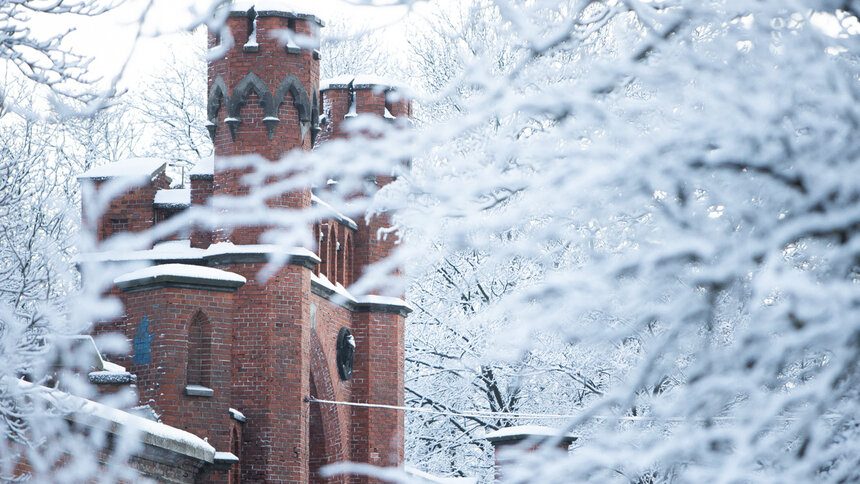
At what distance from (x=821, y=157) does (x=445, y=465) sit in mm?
18844

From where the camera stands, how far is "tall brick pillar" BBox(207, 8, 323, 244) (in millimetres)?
15555

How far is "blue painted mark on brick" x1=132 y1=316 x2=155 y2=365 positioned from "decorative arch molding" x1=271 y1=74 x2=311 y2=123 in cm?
327

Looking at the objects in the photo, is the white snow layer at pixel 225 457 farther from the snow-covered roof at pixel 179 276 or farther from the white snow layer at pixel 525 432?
the white snow layer at pixel 525 432

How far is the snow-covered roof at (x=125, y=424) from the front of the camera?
356 inches

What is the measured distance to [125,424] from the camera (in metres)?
10.6

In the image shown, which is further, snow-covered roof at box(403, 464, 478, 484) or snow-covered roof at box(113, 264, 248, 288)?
snow-covered roof at box(403, 464, 478, 484)

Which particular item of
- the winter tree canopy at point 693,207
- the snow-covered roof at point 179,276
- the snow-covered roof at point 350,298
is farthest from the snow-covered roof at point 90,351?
the winter tree canopy at point 693,207

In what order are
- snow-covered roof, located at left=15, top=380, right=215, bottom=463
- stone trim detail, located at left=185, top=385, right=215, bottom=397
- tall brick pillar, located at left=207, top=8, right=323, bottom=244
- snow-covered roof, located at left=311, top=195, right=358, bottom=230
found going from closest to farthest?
snow-covered roof, located at left=15, top=380, right=215, bottom=463, stone trim detail, located at left=185, top=385, right=215, bottom=397, tall brick pillar, located at left=207, top=8, right=323, bottom=244, snow-covered roof, located at left=311, top=195, right=358, bottom=230

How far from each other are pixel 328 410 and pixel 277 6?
5.30m

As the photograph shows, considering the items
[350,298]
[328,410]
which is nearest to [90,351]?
[328,410]

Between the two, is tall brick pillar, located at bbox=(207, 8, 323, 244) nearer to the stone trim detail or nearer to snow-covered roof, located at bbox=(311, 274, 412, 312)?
snow-covered roof, located at bbox=(311, 274, 412, 312)

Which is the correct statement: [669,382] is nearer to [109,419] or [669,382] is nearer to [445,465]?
[445,465]

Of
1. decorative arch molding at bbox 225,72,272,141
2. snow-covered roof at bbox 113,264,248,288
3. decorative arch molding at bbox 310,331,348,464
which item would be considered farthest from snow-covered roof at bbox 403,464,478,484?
decorative arch molding at bbox 225,72,272,141

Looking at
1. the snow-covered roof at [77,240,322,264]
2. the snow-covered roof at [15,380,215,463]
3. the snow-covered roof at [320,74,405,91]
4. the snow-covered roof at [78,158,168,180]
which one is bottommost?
the snow-covered roof at [15,380,215,463]
